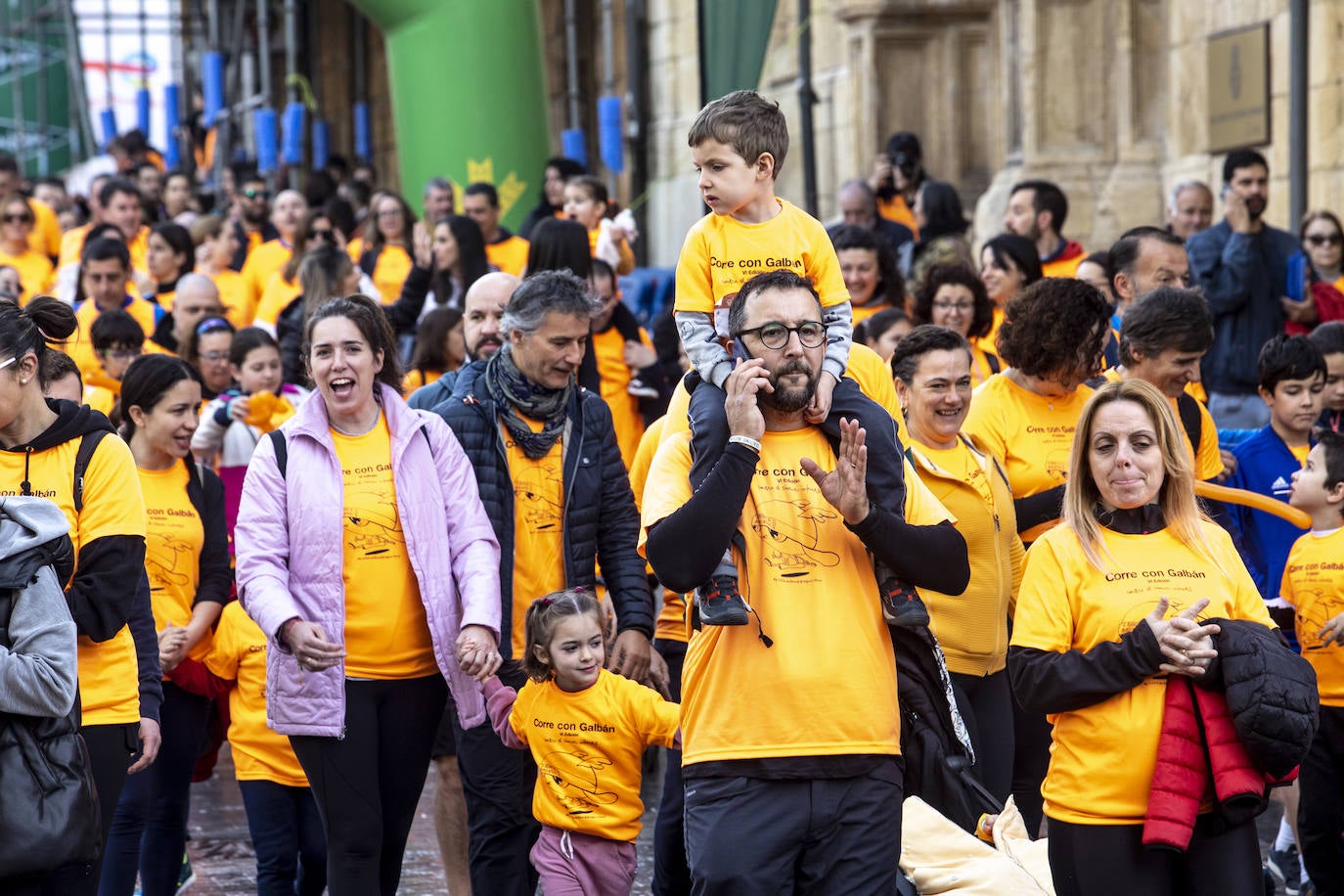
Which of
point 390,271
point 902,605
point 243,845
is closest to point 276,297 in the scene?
point 390,271

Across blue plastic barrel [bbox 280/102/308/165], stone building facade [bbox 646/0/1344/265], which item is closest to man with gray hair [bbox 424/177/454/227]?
stone building facade [bbox 646/0/1344/265]

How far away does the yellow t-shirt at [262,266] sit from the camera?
42.7 feet

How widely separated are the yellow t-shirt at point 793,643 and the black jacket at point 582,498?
1.53 meters

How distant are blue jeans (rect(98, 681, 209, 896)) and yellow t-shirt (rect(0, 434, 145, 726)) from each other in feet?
3.50

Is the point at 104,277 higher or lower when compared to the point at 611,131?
lower

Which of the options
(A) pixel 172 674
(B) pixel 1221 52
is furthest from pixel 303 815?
(B) pixel 1221 52

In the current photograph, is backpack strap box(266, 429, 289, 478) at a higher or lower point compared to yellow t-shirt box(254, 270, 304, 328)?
lower

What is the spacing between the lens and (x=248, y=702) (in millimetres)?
6582

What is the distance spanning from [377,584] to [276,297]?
230 inches

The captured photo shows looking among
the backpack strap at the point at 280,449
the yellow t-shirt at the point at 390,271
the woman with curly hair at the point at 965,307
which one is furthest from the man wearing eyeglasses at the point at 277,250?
the backpack strap at the point at 280,449

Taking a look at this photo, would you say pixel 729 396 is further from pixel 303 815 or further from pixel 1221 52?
pixel 1221 52

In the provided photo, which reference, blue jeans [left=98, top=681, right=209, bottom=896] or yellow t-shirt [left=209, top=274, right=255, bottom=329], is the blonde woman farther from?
yellow t-shirt [left=209, top=274, right=255, bottom=329]

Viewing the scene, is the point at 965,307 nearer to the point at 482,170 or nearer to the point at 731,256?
the point at 731,256

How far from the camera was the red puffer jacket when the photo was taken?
440 cm
